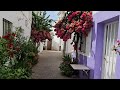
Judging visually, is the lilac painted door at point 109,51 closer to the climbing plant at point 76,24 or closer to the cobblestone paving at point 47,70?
the climbing plant at point 76,24

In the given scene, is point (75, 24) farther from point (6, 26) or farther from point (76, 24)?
point (6, 26)

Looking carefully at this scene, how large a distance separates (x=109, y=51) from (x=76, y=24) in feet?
5.72

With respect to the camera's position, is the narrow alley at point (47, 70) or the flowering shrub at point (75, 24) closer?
the flowering shrub at point (75, 24)

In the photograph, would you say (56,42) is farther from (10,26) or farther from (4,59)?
(4,59)

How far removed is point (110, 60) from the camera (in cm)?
400

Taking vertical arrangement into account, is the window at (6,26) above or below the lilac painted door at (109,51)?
above

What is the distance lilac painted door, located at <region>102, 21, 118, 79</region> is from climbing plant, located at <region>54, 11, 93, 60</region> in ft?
3.01

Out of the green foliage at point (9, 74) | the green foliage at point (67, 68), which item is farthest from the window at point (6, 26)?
the green foliage at point (67, 68)

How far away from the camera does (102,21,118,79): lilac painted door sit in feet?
12.6

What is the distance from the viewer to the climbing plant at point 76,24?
5.25 meters

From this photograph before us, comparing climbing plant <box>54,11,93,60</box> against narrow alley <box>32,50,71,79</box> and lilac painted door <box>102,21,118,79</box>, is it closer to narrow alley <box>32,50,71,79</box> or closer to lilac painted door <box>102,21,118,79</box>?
lilac painted door <box>102,21,118,79</box>

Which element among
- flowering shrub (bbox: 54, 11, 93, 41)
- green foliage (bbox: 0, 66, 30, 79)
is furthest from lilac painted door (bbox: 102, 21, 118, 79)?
green foliage (bbox: 0, 66, 30, 79)

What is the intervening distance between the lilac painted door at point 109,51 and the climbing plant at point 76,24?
3.01 ft
